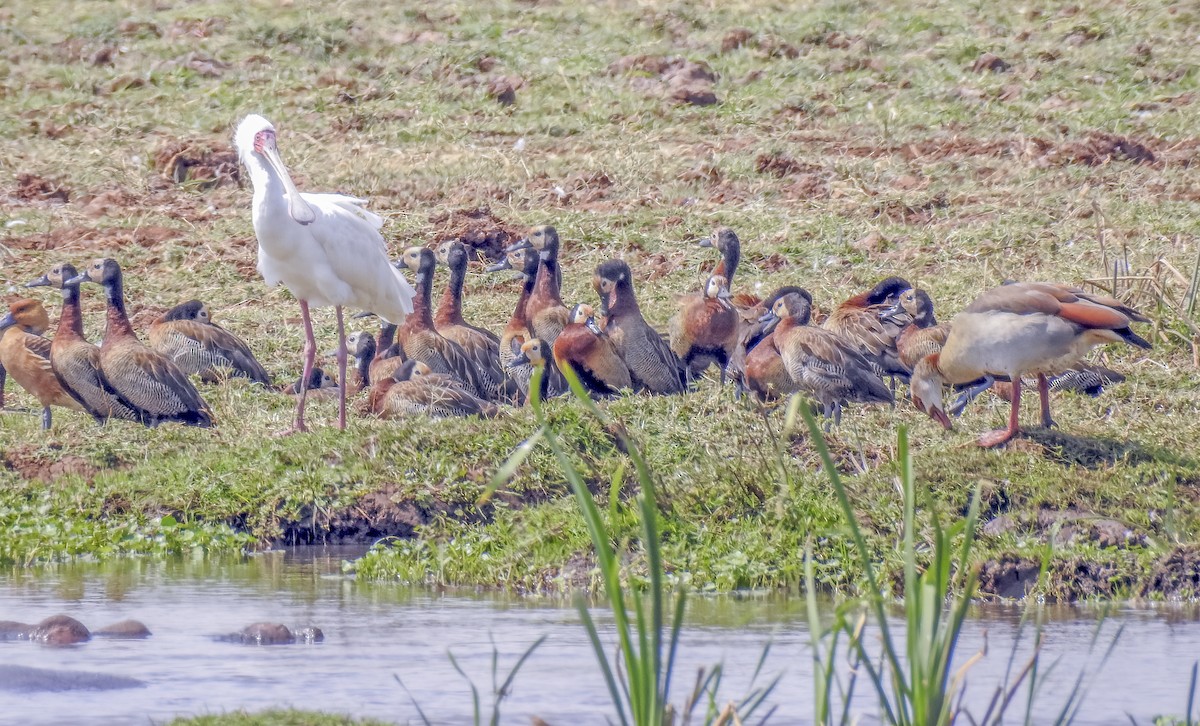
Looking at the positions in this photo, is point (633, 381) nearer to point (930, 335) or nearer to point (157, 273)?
point (930, 335)

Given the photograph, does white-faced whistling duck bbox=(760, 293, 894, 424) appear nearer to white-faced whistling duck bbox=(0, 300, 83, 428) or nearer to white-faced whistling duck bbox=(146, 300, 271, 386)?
white-faced whistling duck bbox=(146, 300, 271, 386)

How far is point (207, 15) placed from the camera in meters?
20.4

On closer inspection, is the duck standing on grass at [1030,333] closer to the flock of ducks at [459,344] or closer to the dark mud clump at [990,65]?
the flock of ducks at [459,344]

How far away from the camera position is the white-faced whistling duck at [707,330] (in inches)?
425

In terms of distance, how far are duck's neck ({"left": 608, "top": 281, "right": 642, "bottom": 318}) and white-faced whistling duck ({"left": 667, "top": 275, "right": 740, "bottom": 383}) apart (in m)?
0.42

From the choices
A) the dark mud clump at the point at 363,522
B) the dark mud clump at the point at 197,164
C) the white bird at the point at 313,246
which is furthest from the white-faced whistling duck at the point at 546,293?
the dark mud clump at the point at 197,164

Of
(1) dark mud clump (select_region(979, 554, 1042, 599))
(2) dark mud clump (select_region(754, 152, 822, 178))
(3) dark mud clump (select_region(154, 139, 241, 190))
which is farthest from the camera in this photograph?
(3) dark mud clump (select_region(154, 139, 241, 190))

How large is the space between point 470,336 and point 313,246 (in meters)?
1.49

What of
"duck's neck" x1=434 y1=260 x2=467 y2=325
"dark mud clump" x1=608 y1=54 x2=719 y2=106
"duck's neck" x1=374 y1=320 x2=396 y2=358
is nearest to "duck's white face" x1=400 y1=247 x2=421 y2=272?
"duck's neck" x1=434 y1=260 x2=467 y2=325

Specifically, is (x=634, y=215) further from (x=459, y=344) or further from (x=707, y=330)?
(x=707, y=330)

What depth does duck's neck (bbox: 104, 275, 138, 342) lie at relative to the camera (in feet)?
33.8

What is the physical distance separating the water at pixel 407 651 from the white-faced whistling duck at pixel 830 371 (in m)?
2.62

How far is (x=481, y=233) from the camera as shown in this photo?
44.6ft

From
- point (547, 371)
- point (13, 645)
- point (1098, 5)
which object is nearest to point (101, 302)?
point (547, 371)
